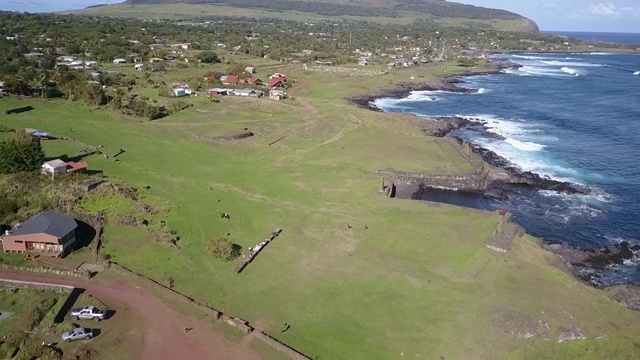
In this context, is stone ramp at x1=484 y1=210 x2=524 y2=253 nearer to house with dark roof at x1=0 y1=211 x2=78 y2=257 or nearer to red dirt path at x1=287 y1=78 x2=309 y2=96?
house with dark roof at x1=0 y1=211 x2=78 y2=257

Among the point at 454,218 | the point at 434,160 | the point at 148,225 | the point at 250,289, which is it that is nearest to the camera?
the point at 250,289

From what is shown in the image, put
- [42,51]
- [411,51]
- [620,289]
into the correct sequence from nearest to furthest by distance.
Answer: [620,289] < [42,51] < [411,51]

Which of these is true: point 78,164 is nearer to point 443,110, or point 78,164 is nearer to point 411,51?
point 443,110

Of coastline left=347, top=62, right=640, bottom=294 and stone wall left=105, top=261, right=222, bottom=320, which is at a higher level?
coastline left=347, top=62, right=640, bottom=294

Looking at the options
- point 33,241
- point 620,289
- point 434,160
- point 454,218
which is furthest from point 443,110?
point 33,241

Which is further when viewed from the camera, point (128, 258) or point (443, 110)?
point (443, 110)

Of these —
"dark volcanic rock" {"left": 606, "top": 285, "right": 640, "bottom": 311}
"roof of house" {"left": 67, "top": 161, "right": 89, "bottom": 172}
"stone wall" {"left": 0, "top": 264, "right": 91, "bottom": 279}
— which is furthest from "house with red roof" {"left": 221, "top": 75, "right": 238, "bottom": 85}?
"dark volcanic rock" {"left": 606, "top": 285, "right": 640, "bottom": 311}

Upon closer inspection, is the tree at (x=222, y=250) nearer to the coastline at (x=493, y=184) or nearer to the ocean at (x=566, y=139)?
the coastline at (x=493, y=184)
